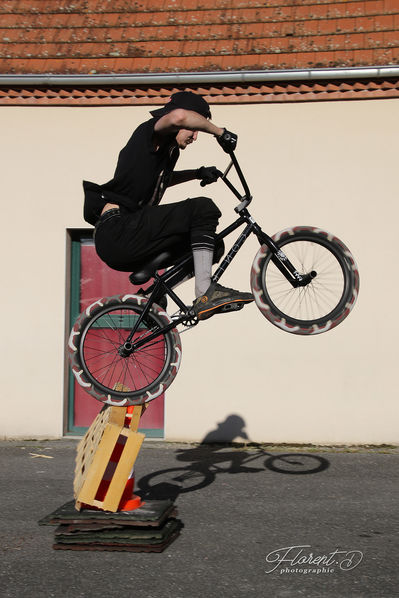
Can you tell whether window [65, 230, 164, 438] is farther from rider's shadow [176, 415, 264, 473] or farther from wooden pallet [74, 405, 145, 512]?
wooden pallet [74, 405, 145, 512]

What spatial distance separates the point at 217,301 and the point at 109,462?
155cm

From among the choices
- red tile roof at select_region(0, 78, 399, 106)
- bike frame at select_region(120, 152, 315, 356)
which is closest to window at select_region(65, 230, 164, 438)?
red tile roof at select_region(0, 78, 399, 106)

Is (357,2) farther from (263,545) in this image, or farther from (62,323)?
(263,545)

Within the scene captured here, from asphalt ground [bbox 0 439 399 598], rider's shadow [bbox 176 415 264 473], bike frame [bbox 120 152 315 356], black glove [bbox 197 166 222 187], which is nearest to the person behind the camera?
asphalt ground [bbox 0 439 399 598]

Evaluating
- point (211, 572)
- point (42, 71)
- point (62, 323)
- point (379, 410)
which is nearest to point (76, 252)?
point (62, 323)

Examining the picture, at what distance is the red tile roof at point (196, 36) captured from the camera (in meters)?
10.2

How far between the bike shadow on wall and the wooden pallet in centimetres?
164

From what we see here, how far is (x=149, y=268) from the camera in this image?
19.9 ft

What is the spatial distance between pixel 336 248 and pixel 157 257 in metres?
1.36

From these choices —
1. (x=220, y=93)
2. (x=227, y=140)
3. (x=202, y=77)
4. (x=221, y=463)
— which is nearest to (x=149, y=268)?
(x=227, y=140)

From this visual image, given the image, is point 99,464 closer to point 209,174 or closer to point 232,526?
point 232,526

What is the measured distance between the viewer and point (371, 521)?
6961mm

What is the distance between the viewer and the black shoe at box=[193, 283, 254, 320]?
19.3ft

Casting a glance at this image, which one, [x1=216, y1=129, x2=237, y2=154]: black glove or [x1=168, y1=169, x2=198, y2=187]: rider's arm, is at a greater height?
[x1=216, y1=129, x2=237, y2=154]: black glove
